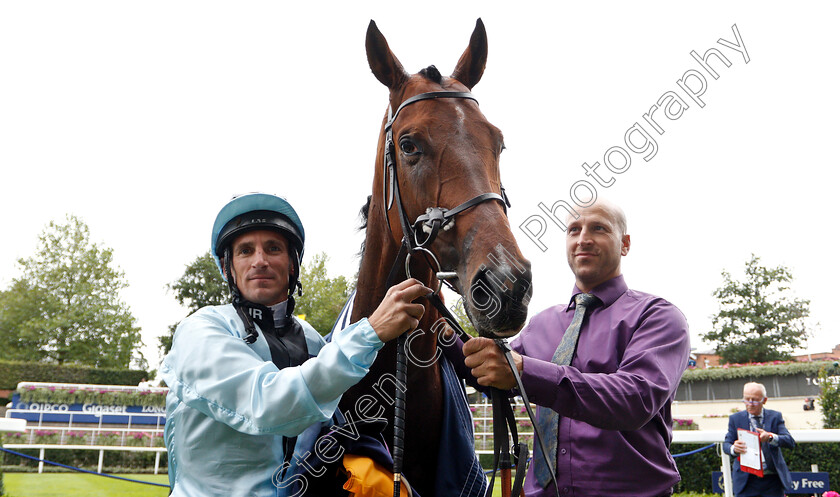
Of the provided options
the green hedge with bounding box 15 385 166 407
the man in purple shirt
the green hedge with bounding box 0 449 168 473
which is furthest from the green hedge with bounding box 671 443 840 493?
the green hedge with bounding box 15 385 166 407

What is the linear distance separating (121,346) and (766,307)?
45729 millimetres

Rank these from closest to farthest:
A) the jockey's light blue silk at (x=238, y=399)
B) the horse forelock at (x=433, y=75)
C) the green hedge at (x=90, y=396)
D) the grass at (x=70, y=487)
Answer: the jockey's light blue silk at (x=238, y=399)
the horse forelock at (x=433, y=75)
the grass at (x=70, y=487)
the green hedge at (x=90, y=396)

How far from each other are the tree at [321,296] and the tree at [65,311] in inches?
342

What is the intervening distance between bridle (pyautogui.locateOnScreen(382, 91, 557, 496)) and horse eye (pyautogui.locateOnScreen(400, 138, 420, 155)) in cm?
8

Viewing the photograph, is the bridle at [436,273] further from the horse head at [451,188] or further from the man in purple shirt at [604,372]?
the man in purple shirt at [604,372]

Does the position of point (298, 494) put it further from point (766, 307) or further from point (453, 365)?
point (766, 307)

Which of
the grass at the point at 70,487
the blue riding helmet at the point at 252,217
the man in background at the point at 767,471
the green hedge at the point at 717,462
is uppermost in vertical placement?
the blue riding helmet at the point at 252,217

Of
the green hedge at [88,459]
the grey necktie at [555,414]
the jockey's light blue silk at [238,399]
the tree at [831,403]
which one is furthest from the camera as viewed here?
the green hedge at [88,459]

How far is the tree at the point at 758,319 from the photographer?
149 ft

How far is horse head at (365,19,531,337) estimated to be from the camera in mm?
1607

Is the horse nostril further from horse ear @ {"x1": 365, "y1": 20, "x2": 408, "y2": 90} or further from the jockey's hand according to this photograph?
horse ear @ {"x1": 365, "y1": 20, "x2": 408, "y2": 90}

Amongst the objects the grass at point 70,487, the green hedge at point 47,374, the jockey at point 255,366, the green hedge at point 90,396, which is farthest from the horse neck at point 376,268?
the green hedge at point 47,374

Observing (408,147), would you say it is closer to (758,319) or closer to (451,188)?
(451,188)

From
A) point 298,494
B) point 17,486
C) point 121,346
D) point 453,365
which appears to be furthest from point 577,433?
point 121,346
